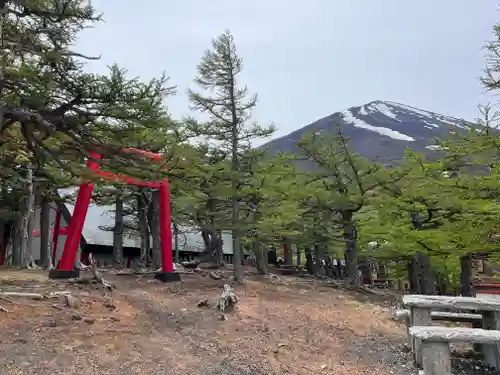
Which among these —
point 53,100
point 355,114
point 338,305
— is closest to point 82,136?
point 53,100

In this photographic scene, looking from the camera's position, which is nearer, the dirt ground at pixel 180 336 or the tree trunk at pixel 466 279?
the dirt ground at pixel 180 336

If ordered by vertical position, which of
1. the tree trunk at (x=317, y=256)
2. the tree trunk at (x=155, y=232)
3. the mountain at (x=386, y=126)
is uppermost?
the mountain at (x=386, y=126)

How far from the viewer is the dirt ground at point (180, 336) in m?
6.40

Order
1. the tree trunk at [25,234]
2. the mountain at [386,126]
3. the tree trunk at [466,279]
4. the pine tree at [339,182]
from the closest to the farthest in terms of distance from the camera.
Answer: the tree trunk at [466,279]
the pine tree at [339,182]
the tree trunk at [25,234]
the mountain at [386,126]

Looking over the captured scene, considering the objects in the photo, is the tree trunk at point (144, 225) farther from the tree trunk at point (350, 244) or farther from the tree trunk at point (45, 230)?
the tree trunk at point (350, 244)

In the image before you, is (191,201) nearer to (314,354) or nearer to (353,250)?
(353,250)

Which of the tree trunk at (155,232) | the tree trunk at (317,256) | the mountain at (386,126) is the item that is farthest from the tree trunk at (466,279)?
the mountain at (386,126)

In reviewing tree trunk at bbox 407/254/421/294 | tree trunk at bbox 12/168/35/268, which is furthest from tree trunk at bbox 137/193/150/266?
tree trunk at bbox 407/254/421/294

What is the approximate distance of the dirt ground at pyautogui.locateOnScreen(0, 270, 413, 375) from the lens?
21.0ft

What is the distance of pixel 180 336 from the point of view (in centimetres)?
789

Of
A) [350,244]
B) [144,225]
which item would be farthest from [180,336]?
[144,225]

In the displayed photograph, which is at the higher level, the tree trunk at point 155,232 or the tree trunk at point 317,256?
the tree trunk at point 155,232

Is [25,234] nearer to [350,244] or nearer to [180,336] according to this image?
[350,244]

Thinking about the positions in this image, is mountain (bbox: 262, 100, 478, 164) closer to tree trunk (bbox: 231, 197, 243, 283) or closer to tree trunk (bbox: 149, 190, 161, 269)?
tree trunk (bbox: 149, 190, 161, 269)
